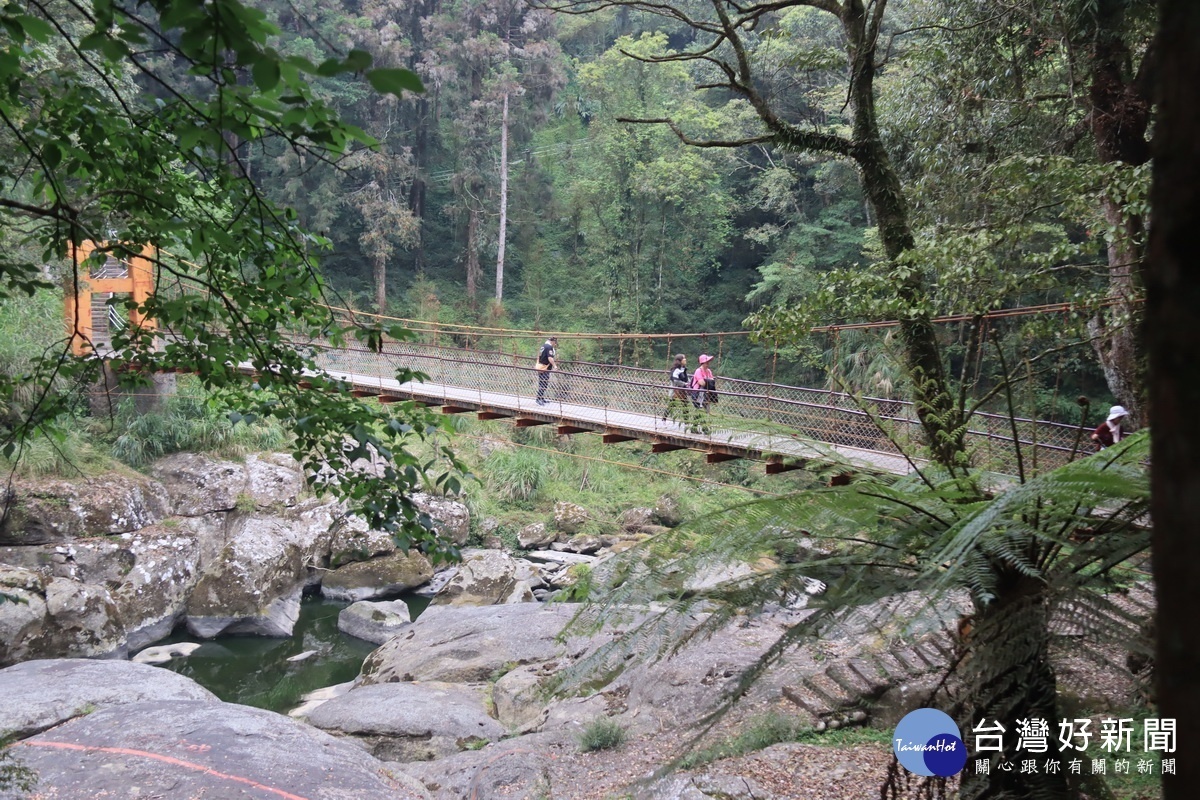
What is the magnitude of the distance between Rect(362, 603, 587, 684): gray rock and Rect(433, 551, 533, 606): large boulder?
3.97ft

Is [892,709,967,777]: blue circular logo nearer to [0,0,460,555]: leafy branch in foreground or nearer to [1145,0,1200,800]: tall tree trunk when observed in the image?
[0,0,460,555]: leafy branch in foreground

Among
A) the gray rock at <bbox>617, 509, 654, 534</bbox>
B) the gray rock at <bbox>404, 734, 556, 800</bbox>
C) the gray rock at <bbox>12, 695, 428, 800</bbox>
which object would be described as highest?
the gray rock at <bbox>12, 695, 428, 800</bbox>

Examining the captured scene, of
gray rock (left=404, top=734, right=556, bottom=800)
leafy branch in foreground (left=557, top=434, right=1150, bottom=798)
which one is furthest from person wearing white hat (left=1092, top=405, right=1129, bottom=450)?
gray rock (left=404, top=734, right=556, bottom=800)

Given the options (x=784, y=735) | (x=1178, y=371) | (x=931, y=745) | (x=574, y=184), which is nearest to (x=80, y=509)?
(x=784, y=735)

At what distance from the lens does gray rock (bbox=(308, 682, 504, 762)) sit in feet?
12.4

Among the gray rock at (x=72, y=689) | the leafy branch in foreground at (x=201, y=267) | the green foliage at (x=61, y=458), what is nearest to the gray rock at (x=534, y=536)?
the green foliage at (x=61, y=458)

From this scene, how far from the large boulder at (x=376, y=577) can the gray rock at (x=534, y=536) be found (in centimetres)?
146

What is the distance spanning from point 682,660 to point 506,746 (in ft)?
2.87

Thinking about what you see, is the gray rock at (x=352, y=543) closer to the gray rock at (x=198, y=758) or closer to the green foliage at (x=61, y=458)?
the green foliage at (x=61, y=458)

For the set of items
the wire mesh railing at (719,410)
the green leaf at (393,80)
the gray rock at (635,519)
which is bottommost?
the gray rock at (635,519)

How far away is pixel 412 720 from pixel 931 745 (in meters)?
3.20

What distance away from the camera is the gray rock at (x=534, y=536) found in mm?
9102

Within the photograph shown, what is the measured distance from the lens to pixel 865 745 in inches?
107

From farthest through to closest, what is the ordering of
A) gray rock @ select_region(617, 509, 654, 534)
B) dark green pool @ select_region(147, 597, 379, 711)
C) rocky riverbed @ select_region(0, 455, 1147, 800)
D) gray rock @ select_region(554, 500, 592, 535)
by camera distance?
1. gray rock @ select_region(617, 509, 654, 534)
2. gray rock @ select_region(554, 500, 592, 535)
3. dark green pool @ select_region(147, 597, 379, 711)
4. rocky riverbed @ select_region(0, 455, 1147, 800)
